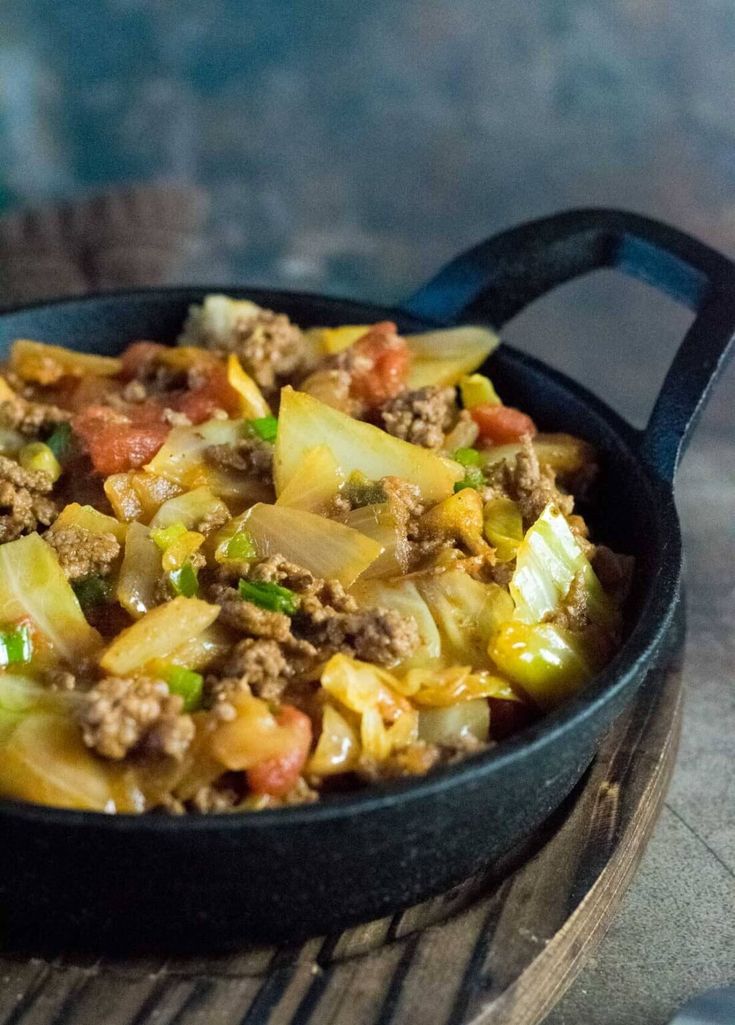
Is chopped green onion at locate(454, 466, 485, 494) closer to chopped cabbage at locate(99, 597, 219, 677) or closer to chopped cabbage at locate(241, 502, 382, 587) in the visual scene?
chopped cabbage at locate(241, 502, 382, 587)

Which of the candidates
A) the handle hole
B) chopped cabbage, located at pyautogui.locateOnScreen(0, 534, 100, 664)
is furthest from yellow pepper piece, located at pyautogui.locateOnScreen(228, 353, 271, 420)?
the handle hole

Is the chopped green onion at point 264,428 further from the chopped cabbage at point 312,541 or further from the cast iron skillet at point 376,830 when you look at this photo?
the cast iron skillet at point 376,830

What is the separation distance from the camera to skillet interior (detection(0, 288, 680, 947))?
2.44 metres

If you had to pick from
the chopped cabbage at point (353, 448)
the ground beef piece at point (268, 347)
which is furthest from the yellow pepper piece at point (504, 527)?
the ground beef piece at point (268, 347)

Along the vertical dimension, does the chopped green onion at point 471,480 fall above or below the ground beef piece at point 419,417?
below

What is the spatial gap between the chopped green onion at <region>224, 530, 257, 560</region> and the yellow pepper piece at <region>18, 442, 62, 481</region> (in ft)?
2.31

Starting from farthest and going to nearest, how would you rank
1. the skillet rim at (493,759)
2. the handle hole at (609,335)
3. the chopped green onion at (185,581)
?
the handle hole at (609,335), the chopped green onion at (185,581), the skillet rim at (493,759)

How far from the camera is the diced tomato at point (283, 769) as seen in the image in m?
2.66

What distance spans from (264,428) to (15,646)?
1115 millimetres

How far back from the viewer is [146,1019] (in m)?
2.76

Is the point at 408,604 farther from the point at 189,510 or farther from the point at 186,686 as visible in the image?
the point at 189,510

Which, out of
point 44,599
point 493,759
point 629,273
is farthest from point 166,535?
point 629,273

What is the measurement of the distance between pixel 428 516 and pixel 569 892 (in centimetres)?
111

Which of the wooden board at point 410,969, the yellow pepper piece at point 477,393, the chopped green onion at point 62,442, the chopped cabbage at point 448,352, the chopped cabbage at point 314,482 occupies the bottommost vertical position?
the wooden board at point 410,969
